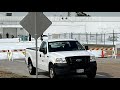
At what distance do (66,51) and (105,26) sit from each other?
67298 millimetres

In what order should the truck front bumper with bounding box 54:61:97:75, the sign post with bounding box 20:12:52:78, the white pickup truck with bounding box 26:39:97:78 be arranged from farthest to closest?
Result: the white pickup truck with bounding box 26:39:97:78, the truck front bumper with bounding box 54:61:97:75, the sign post with bounding box 20:12:52:78

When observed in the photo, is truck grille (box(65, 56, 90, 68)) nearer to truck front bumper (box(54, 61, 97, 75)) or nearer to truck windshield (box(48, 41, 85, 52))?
truck front bumper (box(54, 61, 97, 75))

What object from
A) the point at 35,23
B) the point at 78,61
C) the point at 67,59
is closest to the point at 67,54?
the point at 67,59

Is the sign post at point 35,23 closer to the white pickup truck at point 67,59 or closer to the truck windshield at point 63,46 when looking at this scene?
the white pickup truck at point 67,59

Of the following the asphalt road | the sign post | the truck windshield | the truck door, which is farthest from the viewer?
the asphalt road

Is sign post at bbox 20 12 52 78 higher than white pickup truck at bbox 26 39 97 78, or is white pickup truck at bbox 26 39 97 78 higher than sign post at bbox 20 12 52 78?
sign post at bbox 20 12 52 78

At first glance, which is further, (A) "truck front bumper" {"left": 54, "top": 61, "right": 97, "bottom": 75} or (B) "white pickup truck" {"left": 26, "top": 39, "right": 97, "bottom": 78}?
(B) "white pickup truck" {"left": 26, "top": 39, "right": 97, "bottom": 78}

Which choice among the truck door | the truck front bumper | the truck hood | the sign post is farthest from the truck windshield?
the sign post

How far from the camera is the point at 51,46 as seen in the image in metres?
16.6

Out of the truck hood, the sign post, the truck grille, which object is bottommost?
the truck grille

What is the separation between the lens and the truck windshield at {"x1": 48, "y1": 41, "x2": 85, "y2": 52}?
16234mm
